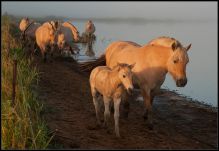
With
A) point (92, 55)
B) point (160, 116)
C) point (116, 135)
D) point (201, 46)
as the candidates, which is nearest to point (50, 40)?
point (92, 55)

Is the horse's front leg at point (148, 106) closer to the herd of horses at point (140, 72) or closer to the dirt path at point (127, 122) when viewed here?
the herd of horses at point (140, 72)

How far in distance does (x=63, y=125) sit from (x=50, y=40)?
1027 cm

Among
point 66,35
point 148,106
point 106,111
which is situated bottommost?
point 148,106

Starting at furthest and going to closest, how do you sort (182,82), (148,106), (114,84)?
1. (148,106)
2. (182,82)
3. (114,84)

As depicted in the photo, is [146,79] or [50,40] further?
[50,40]

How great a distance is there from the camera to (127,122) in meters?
9.64

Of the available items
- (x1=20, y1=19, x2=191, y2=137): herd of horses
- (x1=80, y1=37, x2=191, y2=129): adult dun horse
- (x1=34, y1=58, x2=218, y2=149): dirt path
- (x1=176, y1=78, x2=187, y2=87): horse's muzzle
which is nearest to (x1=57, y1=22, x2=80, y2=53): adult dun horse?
(x1=34, y1=58, x2=218, y2=149): dirt path

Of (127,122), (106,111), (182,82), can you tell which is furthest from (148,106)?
(106,111)

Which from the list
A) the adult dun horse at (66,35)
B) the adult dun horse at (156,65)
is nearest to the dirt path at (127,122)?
the adult dun horse at (156,65)

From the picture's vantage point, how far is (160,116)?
11.4m

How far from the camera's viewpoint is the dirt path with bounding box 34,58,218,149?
7.83m

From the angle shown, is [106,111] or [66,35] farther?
[66,35]

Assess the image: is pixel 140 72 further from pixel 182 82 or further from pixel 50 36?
pixel 50 36

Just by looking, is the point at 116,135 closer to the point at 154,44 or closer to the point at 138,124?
the point at 138,124
